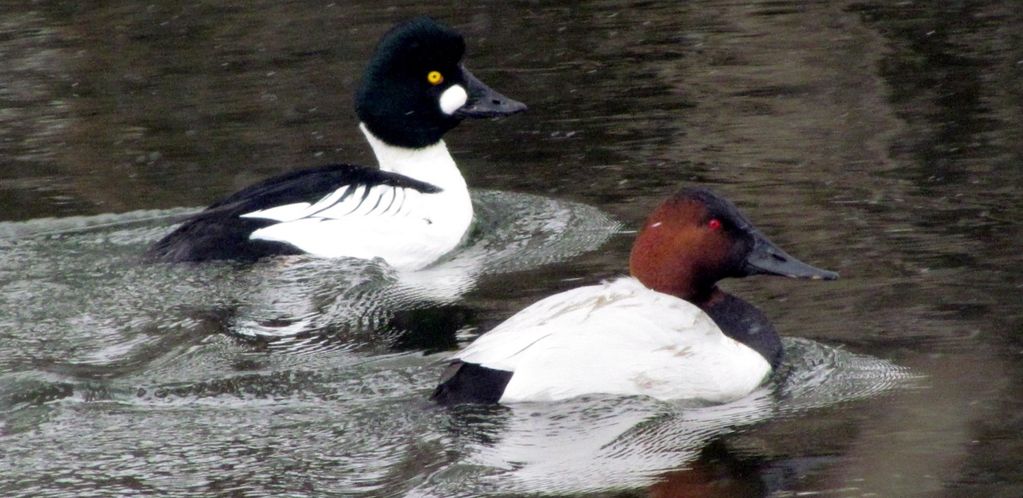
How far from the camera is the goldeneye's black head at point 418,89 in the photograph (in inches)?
339

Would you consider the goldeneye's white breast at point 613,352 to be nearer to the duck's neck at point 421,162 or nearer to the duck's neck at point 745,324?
the duck's neck at point 745,324

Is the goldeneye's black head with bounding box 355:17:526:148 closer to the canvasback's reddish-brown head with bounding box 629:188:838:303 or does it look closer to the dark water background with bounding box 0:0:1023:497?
the dark water background with bounding box 0:0:1023:497

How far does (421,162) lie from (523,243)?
0.86 metres

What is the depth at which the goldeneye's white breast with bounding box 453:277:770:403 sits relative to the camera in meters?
5.71

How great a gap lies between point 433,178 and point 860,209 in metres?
2.36

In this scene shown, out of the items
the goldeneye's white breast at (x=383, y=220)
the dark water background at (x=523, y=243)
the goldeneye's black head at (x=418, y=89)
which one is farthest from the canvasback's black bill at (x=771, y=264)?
the goldeneye's black head at (x=418, y=89)

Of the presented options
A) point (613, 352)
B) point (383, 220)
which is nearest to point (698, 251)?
point (613, 352)

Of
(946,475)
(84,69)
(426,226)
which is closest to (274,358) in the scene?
(426,226)

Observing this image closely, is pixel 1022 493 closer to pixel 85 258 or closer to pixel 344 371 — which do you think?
pixel 344 371

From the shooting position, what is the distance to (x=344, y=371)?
6.42m

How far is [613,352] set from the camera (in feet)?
18.9

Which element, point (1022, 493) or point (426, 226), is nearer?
point (1022, 493)

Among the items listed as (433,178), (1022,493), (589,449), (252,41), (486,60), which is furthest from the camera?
(252,41)

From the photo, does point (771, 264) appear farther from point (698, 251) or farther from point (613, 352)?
point (613, 352)
